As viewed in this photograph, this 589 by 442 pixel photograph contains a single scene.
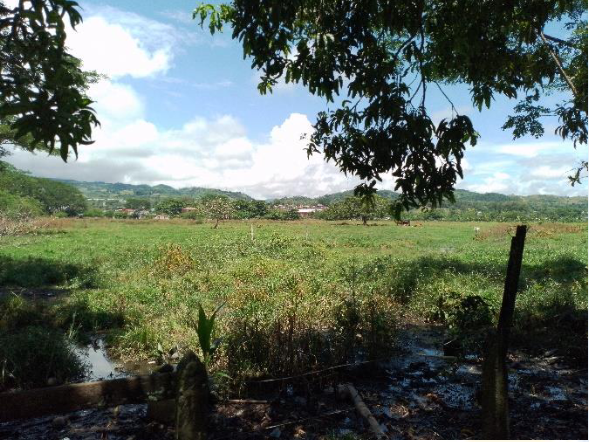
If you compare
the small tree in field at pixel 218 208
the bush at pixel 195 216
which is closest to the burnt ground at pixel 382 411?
the small tree in field at pixel 218 208

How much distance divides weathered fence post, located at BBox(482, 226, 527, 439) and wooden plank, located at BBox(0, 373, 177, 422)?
2276 millimetres

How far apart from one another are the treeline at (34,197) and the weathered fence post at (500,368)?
823 inches

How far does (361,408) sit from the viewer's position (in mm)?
3523

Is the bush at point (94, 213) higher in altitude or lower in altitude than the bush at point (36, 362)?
higher

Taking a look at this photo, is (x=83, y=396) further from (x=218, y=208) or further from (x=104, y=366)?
(x=218, y=208)

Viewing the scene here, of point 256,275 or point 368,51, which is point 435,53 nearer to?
point 368,51

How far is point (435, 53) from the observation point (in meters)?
3.85

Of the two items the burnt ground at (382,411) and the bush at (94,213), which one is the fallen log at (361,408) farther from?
the bush at (94,213)

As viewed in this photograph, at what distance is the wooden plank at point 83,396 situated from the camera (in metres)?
3.19

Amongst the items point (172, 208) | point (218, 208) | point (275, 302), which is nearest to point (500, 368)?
point (275, 302)

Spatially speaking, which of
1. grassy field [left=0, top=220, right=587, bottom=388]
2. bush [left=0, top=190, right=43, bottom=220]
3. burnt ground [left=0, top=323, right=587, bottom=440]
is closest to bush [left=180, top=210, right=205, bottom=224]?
Answer: bush [left=0, top=190, right=43, bottom=220]

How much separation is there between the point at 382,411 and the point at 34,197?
35217 millimetres

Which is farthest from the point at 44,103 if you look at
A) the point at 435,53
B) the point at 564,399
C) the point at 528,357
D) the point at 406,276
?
the point at 406,276

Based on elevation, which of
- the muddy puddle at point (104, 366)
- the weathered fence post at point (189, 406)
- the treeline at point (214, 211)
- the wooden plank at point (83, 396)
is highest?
the treeline at point (214, 211)
